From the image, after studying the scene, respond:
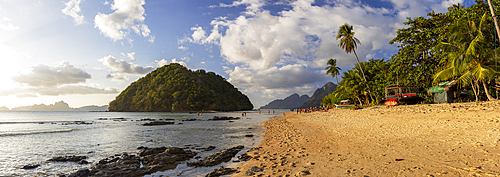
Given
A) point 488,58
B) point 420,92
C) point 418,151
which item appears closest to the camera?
point 418,151

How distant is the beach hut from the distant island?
124 meters

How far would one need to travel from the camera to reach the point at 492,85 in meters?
19.3

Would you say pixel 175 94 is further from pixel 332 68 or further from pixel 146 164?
pixel 146 164

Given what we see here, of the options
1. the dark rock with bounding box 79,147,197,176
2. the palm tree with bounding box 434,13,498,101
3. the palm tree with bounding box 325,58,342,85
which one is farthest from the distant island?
the dark rock with bounding box 79,147,197,176

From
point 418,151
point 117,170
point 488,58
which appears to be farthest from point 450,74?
point 117,170

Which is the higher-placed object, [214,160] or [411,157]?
[411,157]

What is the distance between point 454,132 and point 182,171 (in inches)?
478

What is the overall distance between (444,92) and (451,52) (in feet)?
19.1

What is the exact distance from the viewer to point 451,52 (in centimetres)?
1794

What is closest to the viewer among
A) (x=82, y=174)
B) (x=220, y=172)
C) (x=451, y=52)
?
(x=220, y=172)

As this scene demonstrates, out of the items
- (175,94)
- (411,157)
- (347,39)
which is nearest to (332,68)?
(347,39)

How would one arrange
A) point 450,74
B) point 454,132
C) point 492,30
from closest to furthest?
point 454,132 < point 492,30 < point 450,74

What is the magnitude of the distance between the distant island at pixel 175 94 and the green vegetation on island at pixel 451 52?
11485 cm

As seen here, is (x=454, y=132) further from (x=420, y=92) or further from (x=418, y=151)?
(x=420, y=92)
